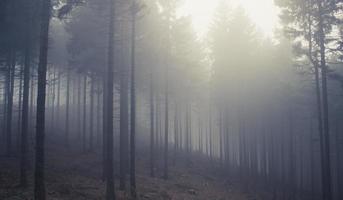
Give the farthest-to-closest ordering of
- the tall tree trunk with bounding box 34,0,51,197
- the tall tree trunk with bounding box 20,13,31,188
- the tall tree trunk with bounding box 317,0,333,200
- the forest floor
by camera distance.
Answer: the tall tree trunk with bounding box 317,0,333,200 < the tall tree trunk with bounding box 20,13,31,188 < the forest floor < the tall tree trunk with bounding box 34,0,51,197

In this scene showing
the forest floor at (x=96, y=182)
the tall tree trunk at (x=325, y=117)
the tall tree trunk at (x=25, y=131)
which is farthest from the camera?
the tall tree trunk at (x=325, y=117)

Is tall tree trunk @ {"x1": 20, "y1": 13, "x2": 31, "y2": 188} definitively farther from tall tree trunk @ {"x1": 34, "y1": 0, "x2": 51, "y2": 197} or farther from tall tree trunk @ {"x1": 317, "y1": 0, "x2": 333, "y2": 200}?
tall tree trunk @ {"x1": 317, "y1": 0, "x2": 333, "y2": 200}

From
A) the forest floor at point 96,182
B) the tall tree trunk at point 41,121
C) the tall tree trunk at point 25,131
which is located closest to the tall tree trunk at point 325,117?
the forest floor at point 96,182

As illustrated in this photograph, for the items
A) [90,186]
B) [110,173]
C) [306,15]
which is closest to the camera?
[110,173]

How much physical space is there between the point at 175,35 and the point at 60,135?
60.3 ft

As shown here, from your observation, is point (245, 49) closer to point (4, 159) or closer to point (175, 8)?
point (175, 8)

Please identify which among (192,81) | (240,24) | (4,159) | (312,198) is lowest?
(312,198)

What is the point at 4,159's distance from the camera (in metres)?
22.7

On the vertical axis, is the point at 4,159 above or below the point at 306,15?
below

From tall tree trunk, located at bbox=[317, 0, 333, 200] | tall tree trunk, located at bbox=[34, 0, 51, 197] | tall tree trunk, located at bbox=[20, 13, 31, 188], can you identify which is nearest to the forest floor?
tall tree trunk, located at bbox=[20, 13, 31, 188]

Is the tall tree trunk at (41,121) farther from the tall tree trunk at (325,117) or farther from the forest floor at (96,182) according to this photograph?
the tall tree trunk at (325,117)

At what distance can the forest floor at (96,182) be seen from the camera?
53.3 ft

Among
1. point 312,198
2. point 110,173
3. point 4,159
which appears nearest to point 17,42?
point 4,159

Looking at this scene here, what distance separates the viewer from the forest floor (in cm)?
1623
